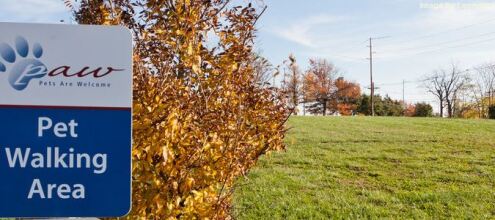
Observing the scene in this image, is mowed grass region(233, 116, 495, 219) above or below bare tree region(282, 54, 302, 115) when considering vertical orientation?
below

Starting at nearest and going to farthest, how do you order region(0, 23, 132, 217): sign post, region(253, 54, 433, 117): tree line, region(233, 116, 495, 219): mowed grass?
region(0, 23, 132, 217): sign post
region(233, 116, 495, 219): mowed grass
region(253, 54, 433, 117): tree line

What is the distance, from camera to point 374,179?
1048cm

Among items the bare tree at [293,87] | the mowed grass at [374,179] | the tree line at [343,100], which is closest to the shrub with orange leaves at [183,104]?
the bare tree at [293,87]

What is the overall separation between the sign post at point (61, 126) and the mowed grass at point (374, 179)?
4.99 metres

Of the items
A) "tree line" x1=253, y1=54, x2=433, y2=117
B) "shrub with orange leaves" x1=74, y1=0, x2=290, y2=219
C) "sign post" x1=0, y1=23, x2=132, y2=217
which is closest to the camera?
"sign post" x1=0, y1=23, x2=132, y2=217

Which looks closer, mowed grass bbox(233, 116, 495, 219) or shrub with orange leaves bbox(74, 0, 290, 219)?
shrub with orange leaves bbox(74, 0, 290, 219)

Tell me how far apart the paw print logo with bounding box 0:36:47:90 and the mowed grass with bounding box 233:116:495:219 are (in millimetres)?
5161

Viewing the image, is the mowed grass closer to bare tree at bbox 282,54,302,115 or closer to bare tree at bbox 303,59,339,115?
bare tree at bbox 282,54,302,115

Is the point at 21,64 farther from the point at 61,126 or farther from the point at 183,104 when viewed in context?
the point at 183,104

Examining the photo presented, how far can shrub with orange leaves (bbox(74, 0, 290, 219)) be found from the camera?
288cm

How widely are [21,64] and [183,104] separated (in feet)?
3.97

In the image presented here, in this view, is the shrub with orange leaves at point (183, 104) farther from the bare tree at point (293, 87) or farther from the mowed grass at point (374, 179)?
the mowed grass at point (374, 179)

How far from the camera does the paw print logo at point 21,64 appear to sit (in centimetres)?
204

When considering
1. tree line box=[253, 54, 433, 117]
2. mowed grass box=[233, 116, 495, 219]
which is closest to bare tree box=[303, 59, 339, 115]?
tree line box=[253, 54, 433, 117]
